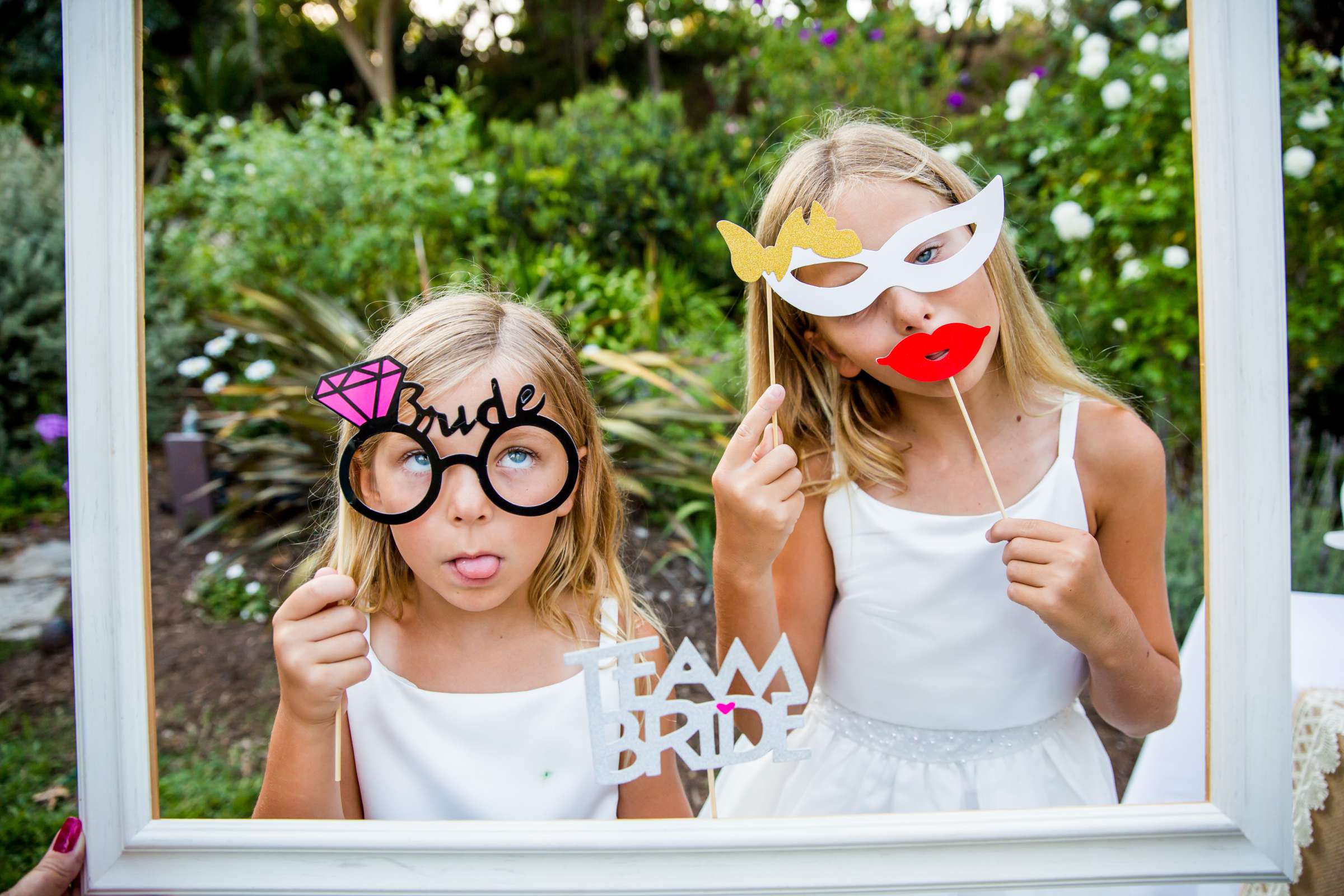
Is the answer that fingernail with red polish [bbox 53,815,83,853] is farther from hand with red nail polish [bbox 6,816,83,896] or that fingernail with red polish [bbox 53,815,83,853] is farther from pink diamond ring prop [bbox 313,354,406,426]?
pink diamond ring prop [bbox 313,354,406,426]

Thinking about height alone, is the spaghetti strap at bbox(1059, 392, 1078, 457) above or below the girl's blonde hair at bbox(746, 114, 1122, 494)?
below

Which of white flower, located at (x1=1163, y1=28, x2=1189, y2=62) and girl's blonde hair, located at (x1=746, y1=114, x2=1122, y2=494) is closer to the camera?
girl's blonde hair, located at (x1=746, y1=114, x2=1122, y2=494)

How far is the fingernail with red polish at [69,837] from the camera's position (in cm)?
100

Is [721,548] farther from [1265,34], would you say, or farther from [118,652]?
[1265,34]

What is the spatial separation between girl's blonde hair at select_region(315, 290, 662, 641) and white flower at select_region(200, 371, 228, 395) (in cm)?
250

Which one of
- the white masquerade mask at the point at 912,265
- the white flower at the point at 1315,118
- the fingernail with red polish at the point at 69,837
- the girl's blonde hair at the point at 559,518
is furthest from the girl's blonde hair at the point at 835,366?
the white flower at the point at 1315,118

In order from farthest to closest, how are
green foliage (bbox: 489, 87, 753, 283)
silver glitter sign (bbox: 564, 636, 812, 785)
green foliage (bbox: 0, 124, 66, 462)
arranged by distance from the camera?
green foliage (bbox: 0, 124, 66, 462)
green foliage (bbox: 489, 87, 753, 283)
silver glitter sign (bbox: 564, 636, 812, 785)

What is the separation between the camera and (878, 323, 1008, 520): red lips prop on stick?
1.11 meters

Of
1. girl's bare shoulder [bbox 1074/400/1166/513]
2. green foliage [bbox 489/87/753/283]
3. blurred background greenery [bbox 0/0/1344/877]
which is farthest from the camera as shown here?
green foliage [bbox 489/87/753/283]

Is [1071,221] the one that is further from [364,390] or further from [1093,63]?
[364,390]

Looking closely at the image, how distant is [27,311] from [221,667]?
212 centimetres

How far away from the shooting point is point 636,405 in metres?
3.05

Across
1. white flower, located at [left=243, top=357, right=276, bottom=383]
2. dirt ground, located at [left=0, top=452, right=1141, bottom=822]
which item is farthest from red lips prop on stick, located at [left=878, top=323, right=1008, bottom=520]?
white flower, located at [left=243, top=357, right=276, bottom=383]

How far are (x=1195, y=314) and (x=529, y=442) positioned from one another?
2964 millimetres
